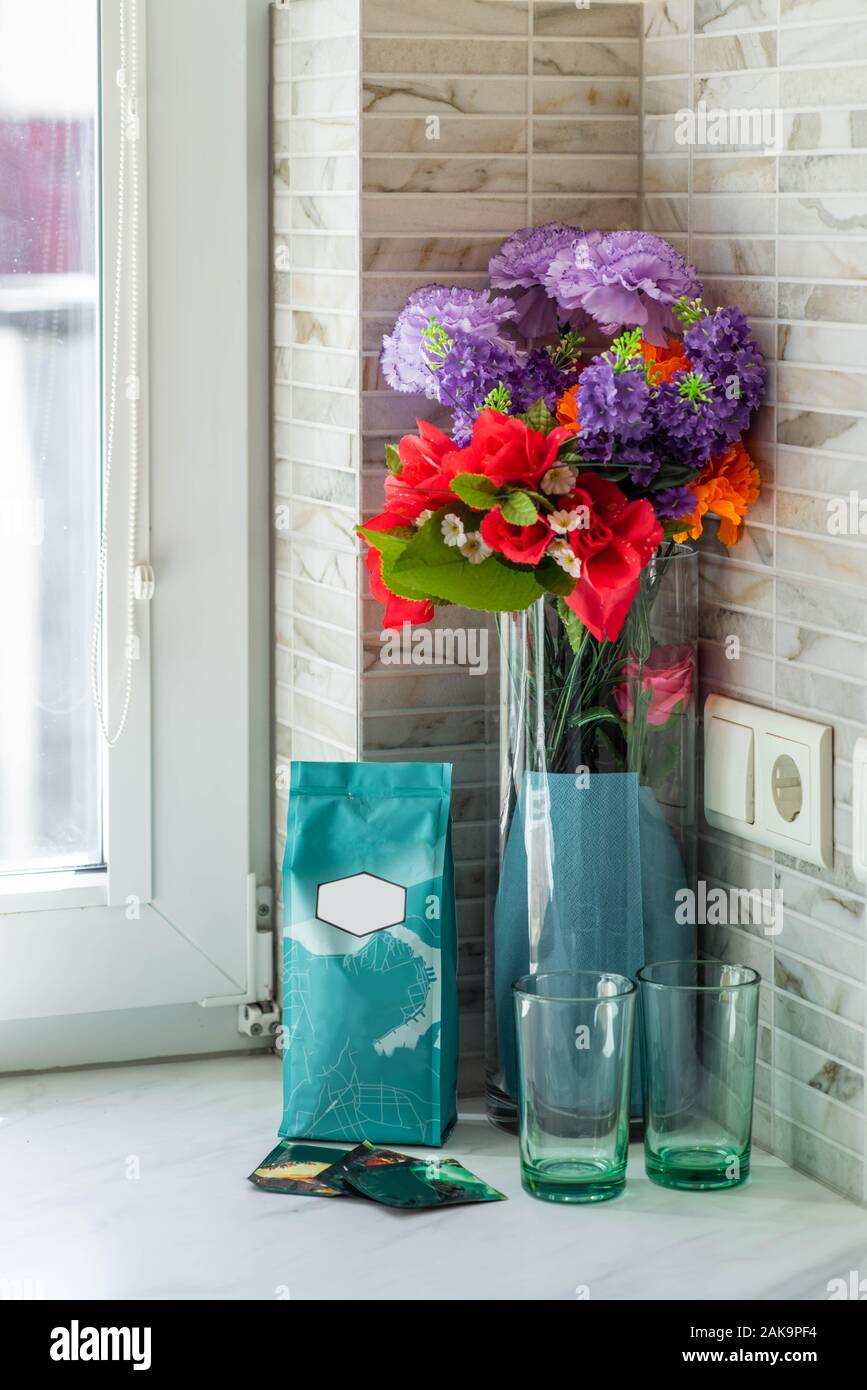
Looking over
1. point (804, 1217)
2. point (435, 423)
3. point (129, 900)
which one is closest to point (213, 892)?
point (129, 900)

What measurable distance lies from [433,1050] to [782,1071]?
9.4 inches

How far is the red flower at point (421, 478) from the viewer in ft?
3.54

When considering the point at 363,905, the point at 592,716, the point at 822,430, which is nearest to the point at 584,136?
the point at 822,430

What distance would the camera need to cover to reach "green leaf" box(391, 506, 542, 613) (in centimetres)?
107

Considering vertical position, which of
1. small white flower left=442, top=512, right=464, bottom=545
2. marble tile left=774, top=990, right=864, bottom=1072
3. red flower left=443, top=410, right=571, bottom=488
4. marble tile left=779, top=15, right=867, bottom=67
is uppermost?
marble tile left=779, top=15, right=867, bottom=67

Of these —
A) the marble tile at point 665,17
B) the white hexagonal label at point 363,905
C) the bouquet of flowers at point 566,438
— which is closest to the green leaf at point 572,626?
the bouquet of flowers at point 566,438

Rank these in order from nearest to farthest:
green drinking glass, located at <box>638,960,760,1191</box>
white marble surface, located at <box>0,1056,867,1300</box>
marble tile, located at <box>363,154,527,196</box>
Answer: white marble surface, located at <box>0,1056,867,1300</box> → green drinking glass, located at <box>638,960,760,1191</box> → marble tile, located at <box>363,154,527,196</box>

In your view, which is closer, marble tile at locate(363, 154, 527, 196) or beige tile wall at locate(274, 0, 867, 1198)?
beige tile wall at locate(274, 0, 867, 1198)

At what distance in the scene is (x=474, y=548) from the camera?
3.50 feet

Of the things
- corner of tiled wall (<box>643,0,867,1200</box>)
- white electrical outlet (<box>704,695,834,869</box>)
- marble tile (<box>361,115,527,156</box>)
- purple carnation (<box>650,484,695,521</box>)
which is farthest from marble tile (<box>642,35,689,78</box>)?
white electrical outlet (<box>704,695,834,869</box>)

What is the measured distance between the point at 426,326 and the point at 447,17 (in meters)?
0.24

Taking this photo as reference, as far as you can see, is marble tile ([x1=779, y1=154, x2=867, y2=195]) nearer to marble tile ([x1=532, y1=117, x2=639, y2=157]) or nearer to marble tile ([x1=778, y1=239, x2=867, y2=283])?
marble tile ([x1=778, y1=239, x2=867, y2=283])

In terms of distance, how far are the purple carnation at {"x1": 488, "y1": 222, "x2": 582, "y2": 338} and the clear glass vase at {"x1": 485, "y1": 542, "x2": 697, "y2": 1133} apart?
0.20 meters

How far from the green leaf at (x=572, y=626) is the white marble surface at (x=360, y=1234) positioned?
0.36 m
